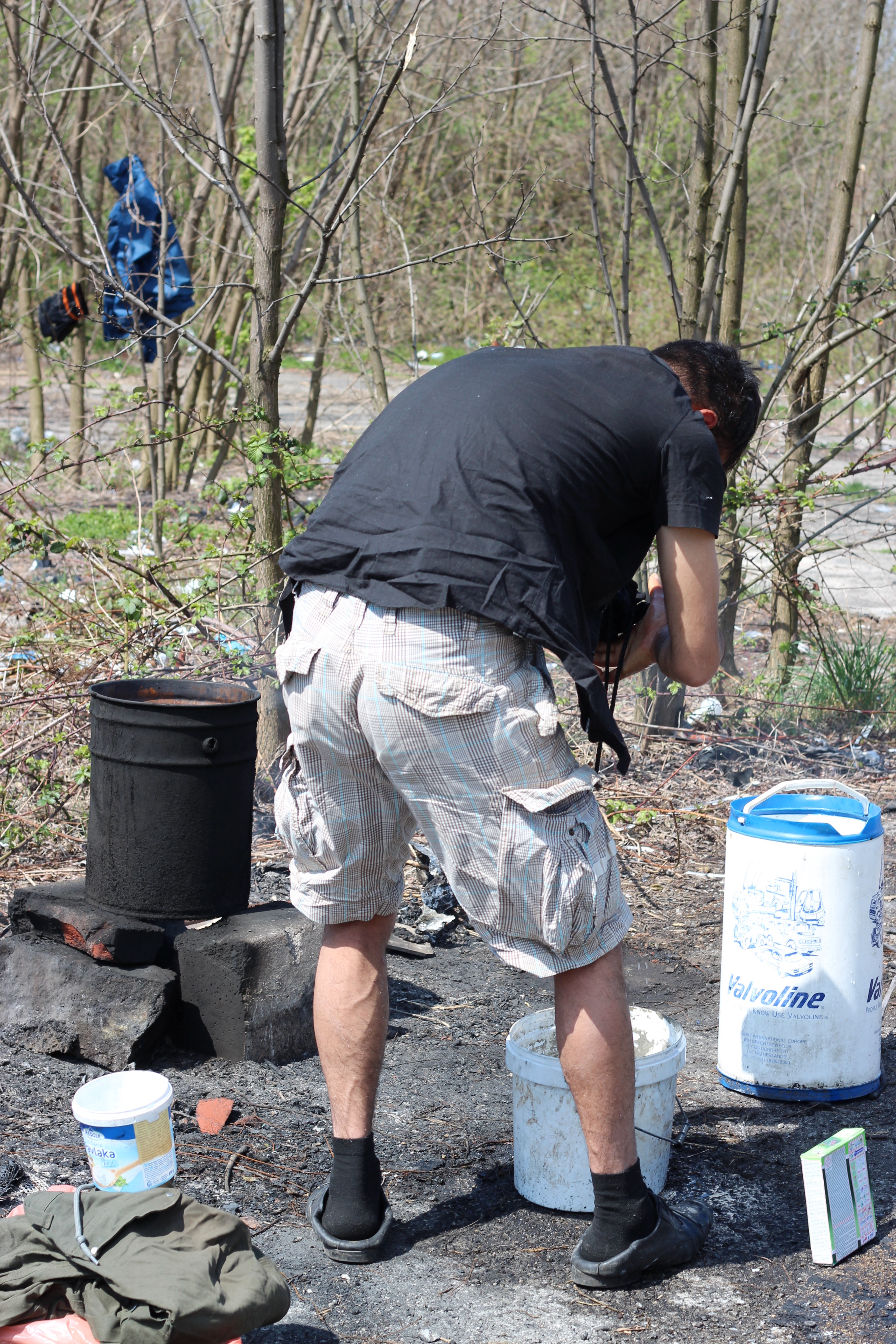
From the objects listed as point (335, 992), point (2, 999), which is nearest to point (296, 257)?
point (2, 999)

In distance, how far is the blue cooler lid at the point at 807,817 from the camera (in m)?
2.86

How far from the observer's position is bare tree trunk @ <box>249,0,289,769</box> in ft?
13.7

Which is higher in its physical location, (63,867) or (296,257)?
(296,257)

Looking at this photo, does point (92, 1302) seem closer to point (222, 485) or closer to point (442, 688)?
point (442, 688)

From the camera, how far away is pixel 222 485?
444cm

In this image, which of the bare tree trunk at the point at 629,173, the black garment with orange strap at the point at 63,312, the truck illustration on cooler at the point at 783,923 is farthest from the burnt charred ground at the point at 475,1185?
the black garment with orange strap at the point at 63,312

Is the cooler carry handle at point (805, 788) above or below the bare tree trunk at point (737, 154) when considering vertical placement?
below

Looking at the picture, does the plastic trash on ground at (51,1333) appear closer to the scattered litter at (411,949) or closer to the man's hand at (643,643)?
the man's hand at (643,643)

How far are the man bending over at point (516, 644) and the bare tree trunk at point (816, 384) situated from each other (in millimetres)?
3251

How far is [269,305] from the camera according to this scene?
443cm

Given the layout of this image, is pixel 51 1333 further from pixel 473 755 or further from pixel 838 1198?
pixel 838 1198

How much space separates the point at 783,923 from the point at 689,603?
3.30ft

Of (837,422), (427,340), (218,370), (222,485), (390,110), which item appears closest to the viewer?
(222,485)

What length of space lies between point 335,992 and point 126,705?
1.06 metres
